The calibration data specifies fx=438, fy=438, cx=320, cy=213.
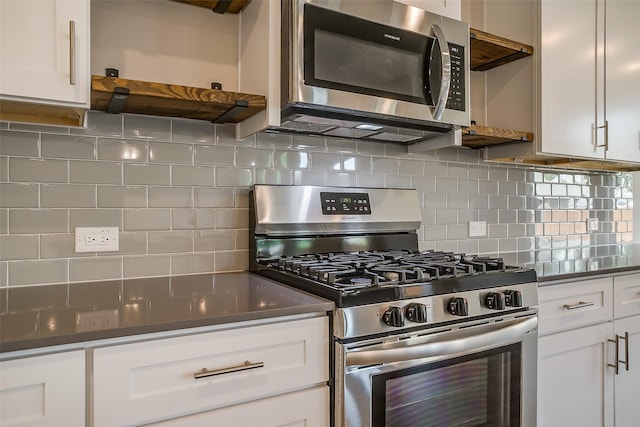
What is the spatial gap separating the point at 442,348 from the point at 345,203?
2.57 feet

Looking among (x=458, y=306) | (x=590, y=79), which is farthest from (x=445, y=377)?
(x=590, y=79)

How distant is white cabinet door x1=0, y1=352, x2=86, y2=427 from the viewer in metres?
0.87

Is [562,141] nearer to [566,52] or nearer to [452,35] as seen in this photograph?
[566,52]

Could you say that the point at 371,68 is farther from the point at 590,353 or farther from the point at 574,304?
the point at 590,353

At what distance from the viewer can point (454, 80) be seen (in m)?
1.74

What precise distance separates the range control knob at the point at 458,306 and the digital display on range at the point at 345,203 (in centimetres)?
68

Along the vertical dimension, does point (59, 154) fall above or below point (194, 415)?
above

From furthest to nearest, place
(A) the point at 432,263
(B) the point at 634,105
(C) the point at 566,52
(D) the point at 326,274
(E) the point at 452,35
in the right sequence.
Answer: (B) the point at 634,105 < (C) the point at 566,52 < (E) the point at 452,35 < (A) the point at 432,263 < (D) the point at 326,274

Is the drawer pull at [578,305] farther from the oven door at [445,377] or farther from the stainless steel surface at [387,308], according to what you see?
the stainless steel surface at [387,308]

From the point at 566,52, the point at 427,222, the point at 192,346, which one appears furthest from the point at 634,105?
the point at 192,346

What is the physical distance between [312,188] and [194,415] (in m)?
1.02

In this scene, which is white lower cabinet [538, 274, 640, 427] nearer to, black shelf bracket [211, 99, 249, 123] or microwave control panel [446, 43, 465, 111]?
microwave control panel [446, 43, 465, 111]

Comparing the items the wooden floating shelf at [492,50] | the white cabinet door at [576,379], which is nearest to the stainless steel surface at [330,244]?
the white cabinet door at [576,379]

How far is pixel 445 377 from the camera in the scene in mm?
1344
